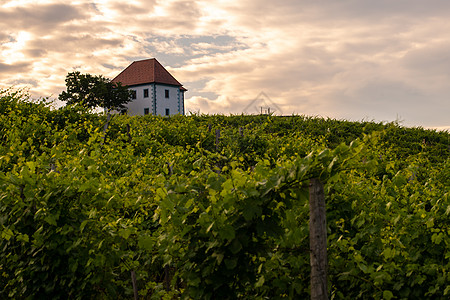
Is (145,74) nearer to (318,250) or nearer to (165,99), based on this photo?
(165,99)

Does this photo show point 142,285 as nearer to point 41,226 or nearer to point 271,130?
point 41,226

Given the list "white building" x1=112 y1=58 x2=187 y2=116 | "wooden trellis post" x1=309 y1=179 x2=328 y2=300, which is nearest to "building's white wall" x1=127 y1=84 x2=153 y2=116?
"white building" x1=112 y1=58 x2=187 y2=116

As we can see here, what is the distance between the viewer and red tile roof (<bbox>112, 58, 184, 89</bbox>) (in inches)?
1949

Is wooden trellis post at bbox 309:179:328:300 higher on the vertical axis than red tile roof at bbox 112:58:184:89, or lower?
lower

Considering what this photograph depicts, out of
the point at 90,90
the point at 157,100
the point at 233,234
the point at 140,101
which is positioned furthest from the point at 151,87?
the point at 233,234

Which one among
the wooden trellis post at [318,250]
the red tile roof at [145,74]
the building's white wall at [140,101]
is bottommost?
the wooden trellis post at [318,250]

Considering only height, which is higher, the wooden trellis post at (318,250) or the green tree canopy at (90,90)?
the green tree canopy at (90,90)

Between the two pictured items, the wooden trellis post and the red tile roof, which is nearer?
the wooden trellis post

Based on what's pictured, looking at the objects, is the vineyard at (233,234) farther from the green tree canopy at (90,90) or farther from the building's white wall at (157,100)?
the building's white wall at (157,100)

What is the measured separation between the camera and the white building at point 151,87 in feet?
160

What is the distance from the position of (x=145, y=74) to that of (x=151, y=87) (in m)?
2.56

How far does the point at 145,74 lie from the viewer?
5019 cm

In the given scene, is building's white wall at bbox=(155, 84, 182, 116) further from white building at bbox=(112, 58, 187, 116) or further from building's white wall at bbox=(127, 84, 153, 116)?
building's white wall at bbox=(127, 84, 153, 116)

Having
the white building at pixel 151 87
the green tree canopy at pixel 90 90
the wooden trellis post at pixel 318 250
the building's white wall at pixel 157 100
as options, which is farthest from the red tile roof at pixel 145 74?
the wooden trellis post at pixel 318 250
